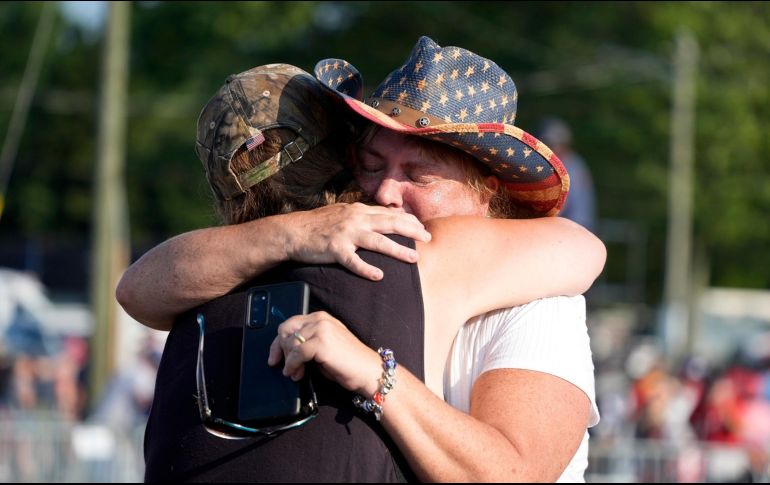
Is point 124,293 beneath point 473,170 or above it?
beneath

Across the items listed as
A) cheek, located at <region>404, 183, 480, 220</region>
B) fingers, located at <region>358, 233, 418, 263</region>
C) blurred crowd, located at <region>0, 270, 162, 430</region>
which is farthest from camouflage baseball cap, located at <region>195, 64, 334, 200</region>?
blurred crowd, located at <region>0, 270, 162, 430</region>

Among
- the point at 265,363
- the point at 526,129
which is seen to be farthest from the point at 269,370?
the point at 526,129

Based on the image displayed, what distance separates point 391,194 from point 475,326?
1.27ft

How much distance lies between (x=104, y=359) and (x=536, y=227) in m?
12.1

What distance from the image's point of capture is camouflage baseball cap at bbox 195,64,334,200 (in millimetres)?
2490

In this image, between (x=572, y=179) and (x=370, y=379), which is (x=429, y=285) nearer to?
(x=370, y=379)

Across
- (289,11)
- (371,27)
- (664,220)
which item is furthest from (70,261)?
(289,11)

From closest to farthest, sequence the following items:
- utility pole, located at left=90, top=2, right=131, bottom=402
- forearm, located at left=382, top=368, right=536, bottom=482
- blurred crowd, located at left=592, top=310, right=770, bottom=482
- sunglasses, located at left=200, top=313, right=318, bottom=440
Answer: forearm, located at left=382, top=368, right=536, bottom=482
sunglasses, located at left=200, top=313, right=318, bottom=440
blurred crowd, located at left=592, top=310, right=770, bottom=482
utility pole, located at left=90, top=2, right=131, bottom=402

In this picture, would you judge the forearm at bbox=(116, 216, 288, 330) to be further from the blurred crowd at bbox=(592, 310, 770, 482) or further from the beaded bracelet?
the blurred crowd at bbox=(592, 310, 770, 482)

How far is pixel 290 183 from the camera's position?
2.57 metres

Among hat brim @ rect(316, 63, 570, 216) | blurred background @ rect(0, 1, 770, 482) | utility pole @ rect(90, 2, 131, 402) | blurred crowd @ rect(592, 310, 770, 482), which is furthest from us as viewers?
utility pole @ rect(90, 2, 131, 402)

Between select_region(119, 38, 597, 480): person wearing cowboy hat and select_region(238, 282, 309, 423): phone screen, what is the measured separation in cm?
5

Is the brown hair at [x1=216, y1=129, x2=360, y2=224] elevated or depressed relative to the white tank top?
elevated

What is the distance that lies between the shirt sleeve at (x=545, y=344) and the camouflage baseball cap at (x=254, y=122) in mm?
574
